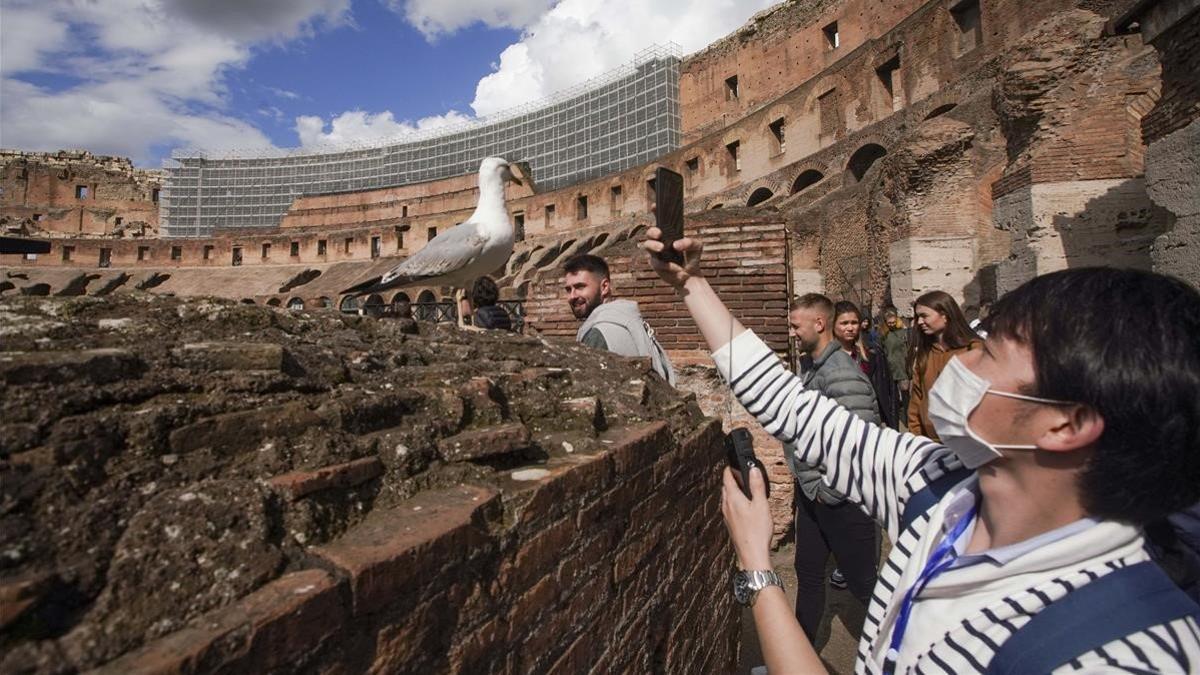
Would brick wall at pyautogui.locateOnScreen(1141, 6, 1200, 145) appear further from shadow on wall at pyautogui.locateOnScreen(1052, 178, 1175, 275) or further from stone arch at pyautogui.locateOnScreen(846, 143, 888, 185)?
stone arch at pyautogui.locateOnScreen(846, 143, 888, 185)

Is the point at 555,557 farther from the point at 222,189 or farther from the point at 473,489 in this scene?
the point at 222,189

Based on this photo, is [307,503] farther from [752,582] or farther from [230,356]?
[752,582]

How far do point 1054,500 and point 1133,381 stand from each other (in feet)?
0.78

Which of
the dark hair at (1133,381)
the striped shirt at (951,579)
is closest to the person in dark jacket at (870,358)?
the striped shirt at (951,579)

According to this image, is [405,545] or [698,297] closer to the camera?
[405,545]

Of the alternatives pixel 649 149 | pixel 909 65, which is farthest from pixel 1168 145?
pixel 649 149

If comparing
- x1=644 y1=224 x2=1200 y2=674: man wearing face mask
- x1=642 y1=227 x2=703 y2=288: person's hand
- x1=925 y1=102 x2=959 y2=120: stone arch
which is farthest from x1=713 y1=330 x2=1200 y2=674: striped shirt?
x1=925 y1=102 x2=959 y2=120: stone arch

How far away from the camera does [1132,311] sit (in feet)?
3.25

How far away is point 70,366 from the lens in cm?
125

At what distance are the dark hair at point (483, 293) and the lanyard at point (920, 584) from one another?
438 centimetres

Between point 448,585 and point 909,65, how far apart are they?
23.0 metres

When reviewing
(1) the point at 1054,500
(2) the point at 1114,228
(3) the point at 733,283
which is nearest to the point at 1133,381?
(1) the point at 1054,500

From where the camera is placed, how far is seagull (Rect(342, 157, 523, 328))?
470 cm

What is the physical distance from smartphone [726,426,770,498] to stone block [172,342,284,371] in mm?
1255
